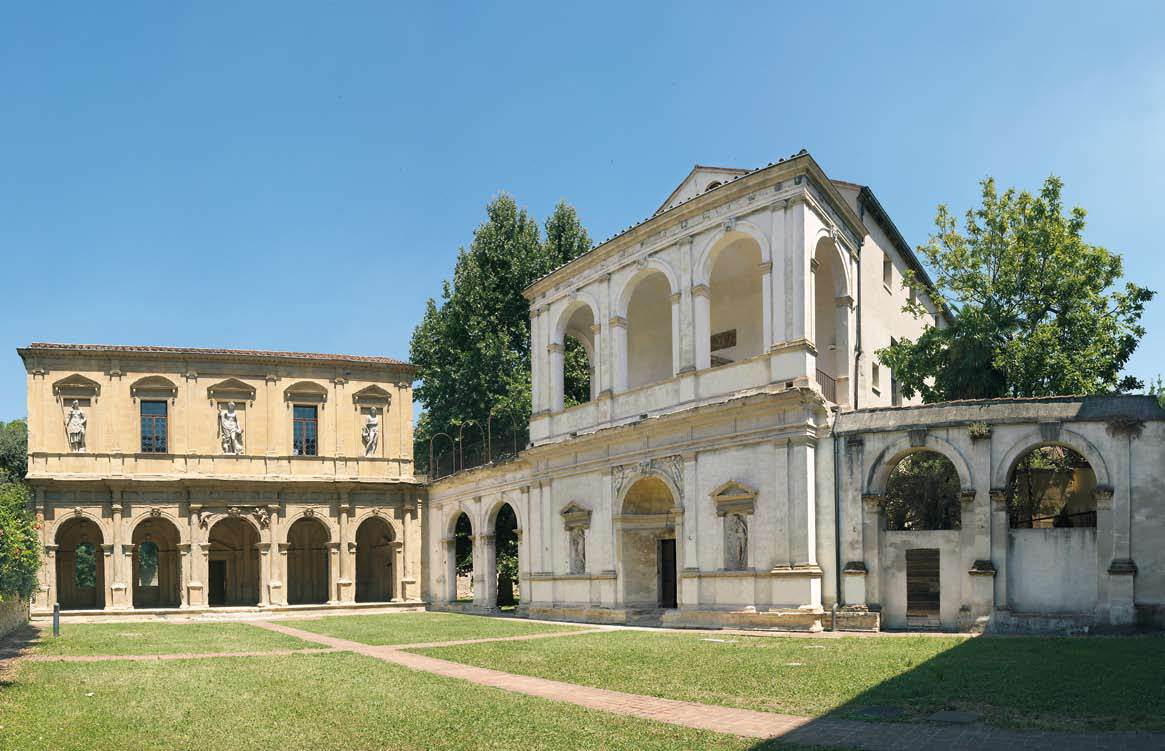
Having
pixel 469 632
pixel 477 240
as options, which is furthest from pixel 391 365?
pixel 469 632

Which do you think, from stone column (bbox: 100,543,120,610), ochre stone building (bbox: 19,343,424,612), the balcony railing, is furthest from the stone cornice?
stone column (bbox: 100,543,120,610)

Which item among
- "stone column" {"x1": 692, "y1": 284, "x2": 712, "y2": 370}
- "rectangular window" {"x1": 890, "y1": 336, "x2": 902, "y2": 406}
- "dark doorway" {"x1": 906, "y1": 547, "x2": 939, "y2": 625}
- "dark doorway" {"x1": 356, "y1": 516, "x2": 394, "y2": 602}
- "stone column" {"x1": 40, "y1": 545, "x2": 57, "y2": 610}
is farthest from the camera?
"dark doorway" {"x1": 356, "y1": 516, "x2": 394, "y2": 602}

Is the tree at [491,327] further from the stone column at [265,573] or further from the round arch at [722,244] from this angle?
the round arch at [722,244]

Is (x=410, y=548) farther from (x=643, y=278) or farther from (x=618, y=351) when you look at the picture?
(x=643, y=278)

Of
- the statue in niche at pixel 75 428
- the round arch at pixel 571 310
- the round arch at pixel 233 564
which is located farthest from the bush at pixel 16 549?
the round arch at pixel 571 310

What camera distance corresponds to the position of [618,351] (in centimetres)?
2842

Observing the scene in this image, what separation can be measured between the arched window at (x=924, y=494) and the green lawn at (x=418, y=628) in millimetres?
9092

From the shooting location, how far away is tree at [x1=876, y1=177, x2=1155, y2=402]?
26141 mm

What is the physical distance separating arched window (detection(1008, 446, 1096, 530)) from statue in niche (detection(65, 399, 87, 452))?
32817 mm

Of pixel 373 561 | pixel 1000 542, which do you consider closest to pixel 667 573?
pixel 1000 542

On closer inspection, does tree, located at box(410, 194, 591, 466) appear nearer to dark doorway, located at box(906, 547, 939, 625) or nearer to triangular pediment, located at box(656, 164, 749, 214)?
triangular pediment, located at box(656, 164, 749, 214)

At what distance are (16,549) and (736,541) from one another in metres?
15.5

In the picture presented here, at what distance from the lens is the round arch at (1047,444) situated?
1956cm

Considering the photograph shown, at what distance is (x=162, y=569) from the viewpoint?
43844 millimetres
